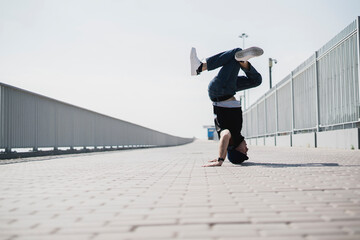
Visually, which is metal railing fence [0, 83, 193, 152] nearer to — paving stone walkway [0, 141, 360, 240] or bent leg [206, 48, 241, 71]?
bent leg [206, 48, 241, 71]

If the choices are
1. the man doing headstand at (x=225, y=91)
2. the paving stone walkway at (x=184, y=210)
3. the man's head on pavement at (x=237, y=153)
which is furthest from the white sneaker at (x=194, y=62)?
the paving stone walkway at (x=184, y=210)

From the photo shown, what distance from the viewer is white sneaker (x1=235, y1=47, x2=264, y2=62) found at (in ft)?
16.3

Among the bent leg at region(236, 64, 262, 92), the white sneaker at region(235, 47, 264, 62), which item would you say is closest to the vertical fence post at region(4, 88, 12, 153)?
the bent leg at region(236, 64, 262, 92)

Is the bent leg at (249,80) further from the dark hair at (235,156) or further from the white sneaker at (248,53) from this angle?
the dark hair at (235,156)

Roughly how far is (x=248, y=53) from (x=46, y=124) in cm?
854

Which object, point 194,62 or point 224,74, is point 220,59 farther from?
point 194,62

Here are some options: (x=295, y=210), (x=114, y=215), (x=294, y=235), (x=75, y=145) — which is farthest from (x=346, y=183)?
(x=75, y=145)

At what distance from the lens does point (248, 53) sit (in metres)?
5.06

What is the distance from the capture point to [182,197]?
2754mm

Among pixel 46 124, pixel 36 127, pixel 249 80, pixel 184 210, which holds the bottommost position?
pixel 184 210

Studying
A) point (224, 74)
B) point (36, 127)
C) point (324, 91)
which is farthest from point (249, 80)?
point (324, 91)

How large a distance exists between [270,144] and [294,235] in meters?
22.9

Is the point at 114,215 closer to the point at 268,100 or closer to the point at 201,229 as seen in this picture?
the point at 201,229

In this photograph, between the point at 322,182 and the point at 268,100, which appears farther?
the point at 268,100
